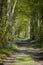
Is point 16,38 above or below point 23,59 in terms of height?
above

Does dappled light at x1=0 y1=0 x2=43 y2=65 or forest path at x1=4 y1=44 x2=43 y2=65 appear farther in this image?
dappled light at x1=0 y1=0 x2=43 y2=65

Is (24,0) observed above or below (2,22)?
above

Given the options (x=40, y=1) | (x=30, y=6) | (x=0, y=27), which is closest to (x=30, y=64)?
(x=0, y=27)

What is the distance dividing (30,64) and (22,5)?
60.1ft

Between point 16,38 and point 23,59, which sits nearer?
point 23,59

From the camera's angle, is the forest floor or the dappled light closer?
the forest floor

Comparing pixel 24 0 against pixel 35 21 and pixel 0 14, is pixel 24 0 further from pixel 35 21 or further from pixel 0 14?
pixel 0 14

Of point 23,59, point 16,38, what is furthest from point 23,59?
point 16,38

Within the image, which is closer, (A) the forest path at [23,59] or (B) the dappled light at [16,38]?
(A) the forest path at [23,59]

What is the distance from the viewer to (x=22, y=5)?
29.3 metres

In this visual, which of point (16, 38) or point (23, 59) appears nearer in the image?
point (23, 59)

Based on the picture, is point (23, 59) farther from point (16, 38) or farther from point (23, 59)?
point (16, 38)

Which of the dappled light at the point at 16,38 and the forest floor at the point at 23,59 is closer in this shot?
the forest floor at the point at 23,59

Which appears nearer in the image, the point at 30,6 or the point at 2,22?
the point at 2,22
